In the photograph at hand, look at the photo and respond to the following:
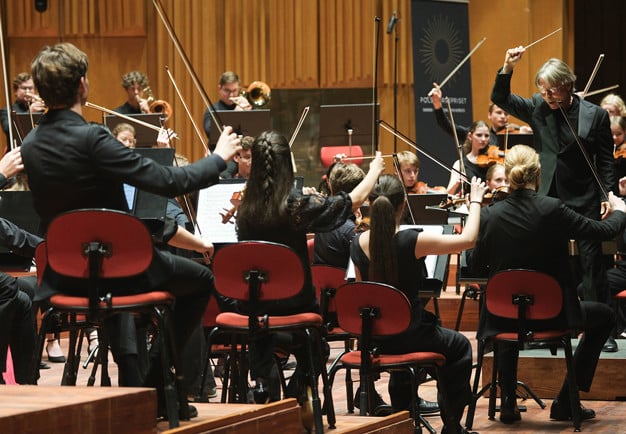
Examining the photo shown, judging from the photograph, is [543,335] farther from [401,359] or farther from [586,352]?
[401,359]

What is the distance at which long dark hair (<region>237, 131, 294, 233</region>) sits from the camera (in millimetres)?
3998

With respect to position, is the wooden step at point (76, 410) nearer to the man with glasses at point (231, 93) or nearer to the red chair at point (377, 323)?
the red chair at point (377, 323)

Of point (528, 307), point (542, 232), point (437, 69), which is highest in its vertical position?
point (437, 69)

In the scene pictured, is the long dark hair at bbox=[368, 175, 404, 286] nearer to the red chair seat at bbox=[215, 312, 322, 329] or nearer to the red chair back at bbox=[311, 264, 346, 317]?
the red chair seat at bbox=[215, 312, 322, 329]

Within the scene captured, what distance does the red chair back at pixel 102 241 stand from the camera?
3.17 m

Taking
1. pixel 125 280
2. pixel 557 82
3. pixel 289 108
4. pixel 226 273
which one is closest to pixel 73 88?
pixel 125 280

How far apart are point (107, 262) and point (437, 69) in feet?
24.3

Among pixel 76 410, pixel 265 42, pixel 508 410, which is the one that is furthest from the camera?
pixel 265 42

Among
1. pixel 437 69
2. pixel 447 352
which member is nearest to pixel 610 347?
pixel 447 352

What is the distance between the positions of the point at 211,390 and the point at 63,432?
8.53ft

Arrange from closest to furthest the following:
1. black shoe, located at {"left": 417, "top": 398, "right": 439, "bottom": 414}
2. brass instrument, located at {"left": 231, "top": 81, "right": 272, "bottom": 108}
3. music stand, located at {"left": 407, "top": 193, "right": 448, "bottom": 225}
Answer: black shoe, located at {"left": 417, "top": 398, "right": 439, "bottom": 414} < music stand, located at {"left": 407, "top": 193, "right": 448, "bottom": 225} < brass instrument, located at {"left": 231, "top": 81, "right": 272, "bottom": 108}

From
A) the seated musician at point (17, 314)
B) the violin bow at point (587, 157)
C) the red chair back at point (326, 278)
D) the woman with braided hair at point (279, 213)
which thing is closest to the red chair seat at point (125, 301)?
the woman with braided hair at point (279, 213)

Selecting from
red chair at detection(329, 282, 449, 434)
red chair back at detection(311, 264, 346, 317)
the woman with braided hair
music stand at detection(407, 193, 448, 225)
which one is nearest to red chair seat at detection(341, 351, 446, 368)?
red chair at detection(329, 282, 449, 434)

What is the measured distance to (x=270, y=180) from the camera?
158 inches
